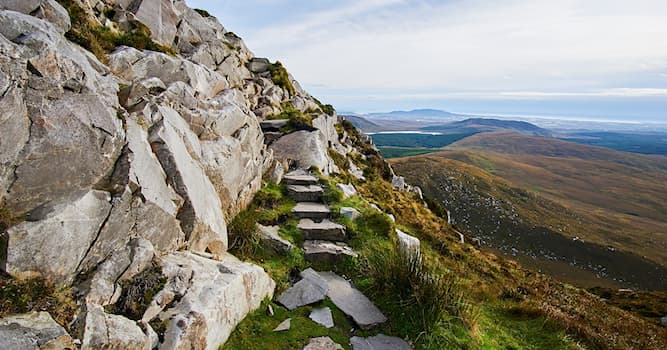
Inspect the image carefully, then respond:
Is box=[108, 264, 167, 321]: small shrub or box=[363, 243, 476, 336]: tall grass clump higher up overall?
box=[108, 264, 167, 321]: small shrub

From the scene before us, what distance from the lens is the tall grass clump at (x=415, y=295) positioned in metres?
8.59

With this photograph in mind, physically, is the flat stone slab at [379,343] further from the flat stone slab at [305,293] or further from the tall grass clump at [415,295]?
the flat stone slab at [305,293]

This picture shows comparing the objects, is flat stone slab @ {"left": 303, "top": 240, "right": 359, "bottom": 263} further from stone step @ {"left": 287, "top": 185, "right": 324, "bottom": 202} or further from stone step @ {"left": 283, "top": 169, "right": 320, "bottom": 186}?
stone step @ {"left": 283, "top": 169, "right": 320, "bottom": 186}

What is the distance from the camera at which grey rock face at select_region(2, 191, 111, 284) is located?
5.16 metres

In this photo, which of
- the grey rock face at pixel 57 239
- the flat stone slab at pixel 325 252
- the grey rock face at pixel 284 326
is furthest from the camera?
the flat stone slab at pixel 325 252

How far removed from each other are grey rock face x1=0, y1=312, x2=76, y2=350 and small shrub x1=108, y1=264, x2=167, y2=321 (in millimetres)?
1187

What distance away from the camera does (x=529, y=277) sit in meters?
19.6

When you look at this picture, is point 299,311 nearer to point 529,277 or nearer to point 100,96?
point 100,96

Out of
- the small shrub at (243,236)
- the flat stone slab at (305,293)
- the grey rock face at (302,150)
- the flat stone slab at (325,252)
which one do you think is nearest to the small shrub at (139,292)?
the flat stone slab at (305,293)

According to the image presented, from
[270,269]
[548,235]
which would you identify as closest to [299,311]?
[270,269]

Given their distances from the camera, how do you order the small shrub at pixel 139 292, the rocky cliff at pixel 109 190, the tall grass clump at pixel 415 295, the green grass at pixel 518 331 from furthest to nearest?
the green grass at pixel 518 331, the tall grass clump at pixel 415 295, the small shrub at pixel 139 292, the rocky cliff at pixel 109 190

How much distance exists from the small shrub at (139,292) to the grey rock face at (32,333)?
1.19 meters

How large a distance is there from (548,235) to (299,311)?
95207 mm

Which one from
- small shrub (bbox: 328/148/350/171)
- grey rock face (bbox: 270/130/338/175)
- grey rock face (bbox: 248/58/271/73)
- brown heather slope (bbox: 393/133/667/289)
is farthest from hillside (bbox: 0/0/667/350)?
brown heather slope (bbox: 393/133/667/289)
